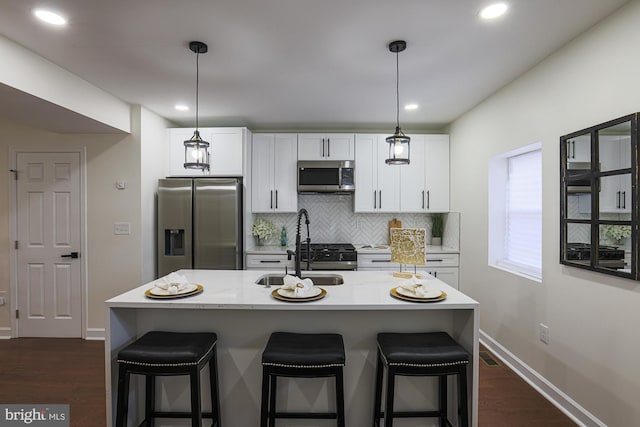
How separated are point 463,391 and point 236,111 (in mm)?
3443

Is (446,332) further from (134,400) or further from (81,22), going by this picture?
(81,22)

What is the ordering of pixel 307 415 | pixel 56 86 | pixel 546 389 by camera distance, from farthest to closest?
pixel 56 86
pixel 546 389
pixel 307 415

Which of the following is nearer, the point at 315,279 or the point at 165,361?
the point at 165,361

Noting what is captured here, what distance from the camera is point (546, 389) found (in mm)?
2404

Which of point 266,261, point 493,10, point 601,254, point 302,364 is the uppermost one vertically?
point 493,10

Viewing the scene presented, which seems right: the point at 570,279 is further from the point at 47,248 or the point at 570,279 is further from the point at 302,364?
the point at 47,248

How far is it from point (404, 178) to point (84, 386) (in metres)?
3.97

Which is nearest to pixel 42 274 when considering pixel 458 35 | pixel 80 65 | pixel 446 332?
pixel 80 65

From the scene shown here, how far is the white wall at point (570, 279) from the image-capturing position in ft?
5.86

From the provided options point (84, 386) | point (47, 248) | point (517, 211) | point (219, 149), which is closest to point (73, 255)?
point (47, 248)

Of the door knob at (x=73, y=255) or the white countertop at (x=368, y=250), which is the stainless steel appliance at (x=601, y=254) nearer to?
the white countertop at (x=368, y=250)

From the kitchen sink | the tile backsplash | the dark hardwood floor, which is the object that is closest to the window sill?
the dark hardwood floor

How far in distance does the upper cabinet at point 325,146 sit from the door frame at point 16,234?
8.26ft

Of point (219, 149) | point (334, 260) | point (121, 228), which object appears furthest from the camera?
point (219, 149)
